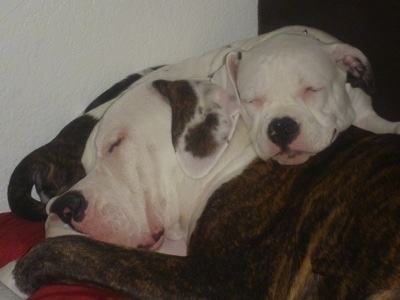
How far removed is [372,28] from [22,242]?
156 cm

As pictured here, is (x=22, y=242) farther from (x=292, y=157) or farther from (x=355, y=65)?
(x=355, y=65)

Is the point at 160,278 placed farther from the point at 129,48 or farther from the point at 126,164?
the point at 129,48

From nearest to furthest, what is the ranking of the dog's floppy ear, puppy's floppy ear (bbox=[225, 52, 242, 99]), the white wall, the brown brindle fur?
1. the brown brindle fur
2. the dog's floppy ear
3. puppy's floppy ear (bbox=[225, 52, 242, 99])
4. the white wall

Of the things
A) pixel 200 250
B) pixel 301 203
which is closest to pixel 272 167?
pixel 301 203

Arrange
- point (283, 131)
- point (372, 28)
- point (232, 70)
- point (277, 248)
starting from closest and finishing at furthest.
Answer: point (277, 248) → point (283, 131) → point (232, 70) → point (372, 28)

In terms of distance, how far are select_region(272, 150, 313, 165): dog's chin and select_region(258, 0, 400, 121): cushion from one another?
1.98 feet

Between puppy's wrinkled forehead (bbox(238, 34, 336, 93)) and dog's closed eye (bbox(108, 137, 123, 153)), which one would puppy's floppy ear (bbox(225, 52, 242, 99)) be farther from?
dog's closed eye (bbox(108, 137, 123, 153))

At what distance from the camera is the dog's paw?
1994 mm

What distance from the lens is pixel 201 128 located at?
6.86ft

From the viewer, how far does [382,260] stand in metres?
1.75

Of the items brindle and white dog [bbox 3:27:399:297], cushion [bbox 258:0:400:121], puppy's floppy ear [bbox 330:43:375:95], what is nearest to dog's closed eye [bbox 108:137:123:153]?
brindle and white dog [bbox 3:27:399:297]

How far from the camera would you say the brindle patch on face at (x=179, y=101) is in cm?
212

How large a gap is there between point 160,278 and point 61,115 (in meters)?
0.98

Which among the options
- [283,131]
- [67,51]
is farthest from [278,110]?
[67,51]
